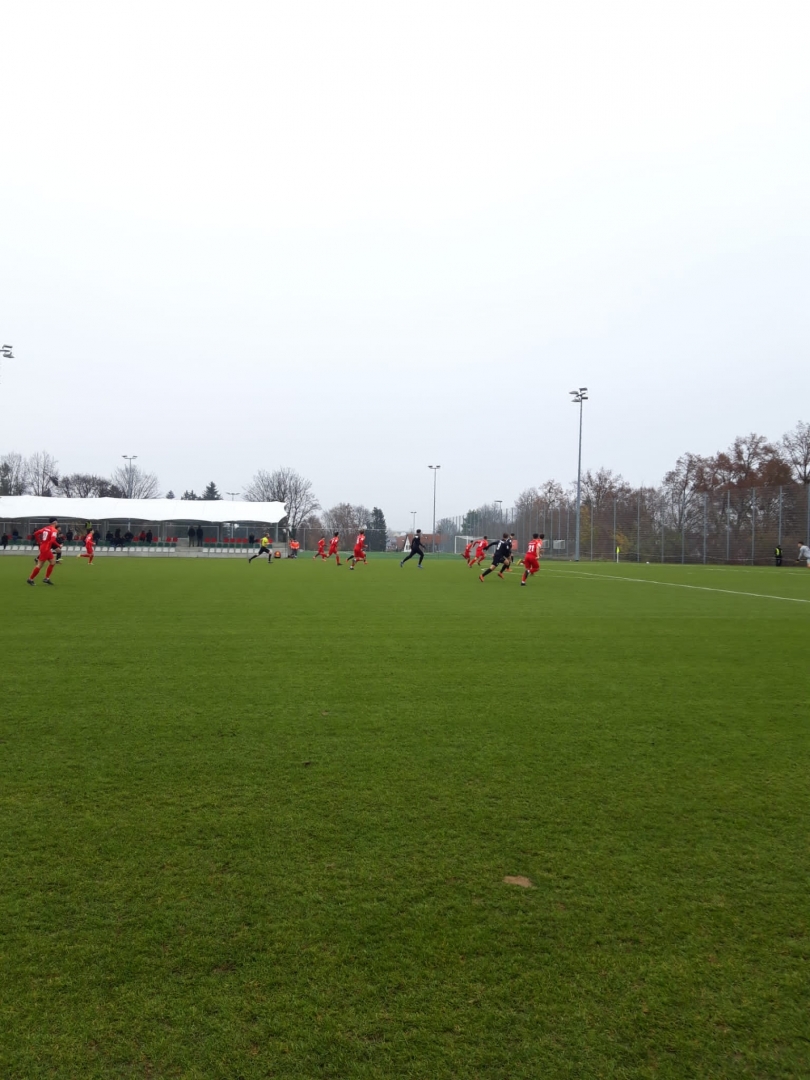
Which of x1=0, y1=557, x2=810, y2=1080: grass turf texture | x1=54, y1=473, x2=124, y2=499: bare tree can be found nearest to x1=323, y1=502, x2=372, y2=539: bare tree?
x1=54, y1=473, x2=124, y2=499: bare tree

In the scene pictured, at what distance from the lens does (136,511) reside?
201 feet

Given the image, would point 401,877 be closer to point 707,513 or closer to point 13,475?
point 707,513

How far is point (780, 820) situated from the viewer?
3.74 m

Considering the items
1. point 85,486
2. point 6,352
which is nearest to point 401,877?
point 6,352

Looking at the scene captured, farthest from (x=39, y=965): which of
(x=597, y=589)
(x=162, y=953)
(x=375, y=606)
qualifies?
(x=597, y=589)

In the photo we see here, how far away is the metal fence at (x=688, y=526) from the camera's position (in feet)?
147

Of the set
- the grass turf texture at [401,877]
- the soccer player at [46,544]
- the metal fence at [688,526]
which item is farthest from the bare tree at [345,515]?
the grass turf texture at [401,877]

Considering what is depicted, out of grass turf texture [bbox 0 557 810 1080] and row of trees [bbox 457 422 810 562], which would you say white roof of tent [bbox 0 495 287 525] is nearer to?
row of trees [bbox 457 422 810 562]

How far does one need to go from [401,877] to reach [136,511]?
62390 mm

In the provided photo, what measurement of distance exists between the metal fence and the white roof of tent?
966 inches

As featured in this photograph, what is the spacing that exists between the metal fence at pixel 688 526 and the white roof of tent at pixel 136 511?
Result: 24.5 m

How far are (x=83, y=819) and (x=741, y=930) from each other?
2947 millimetres

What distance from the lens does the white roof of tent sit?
196 ft

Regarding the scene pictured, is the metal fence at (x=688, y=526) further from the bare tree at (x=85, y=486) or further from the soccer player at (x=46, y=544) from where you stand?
the bare tree at (x=85, y=486)
